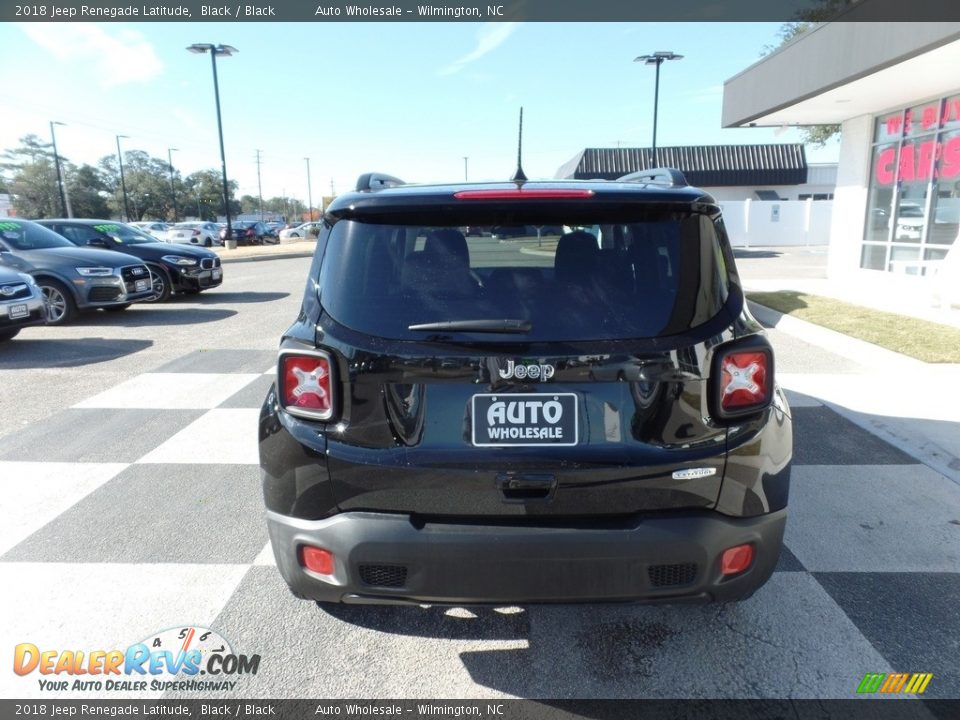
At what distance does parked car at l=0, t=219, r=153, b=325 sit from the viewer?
391 inches

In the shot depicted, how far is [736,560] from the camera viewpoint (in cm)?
217

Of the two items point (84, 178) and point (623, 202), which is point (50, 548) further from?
point (84, 178)

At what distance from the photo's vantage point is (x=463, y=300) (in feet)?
7.13

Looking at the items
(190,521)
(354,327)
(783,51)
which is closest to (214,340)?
(190,521)

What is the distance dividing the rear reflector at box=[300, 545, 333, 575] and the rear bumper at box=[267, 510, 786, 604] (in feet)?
0.09

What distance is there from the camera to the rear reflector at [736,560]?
2.14 metres

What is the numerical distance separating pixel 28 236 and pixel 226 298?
11.6ft

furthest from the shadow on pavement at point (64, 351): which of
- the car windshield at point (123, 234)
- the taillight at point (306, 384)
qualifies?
the taillight at point (306, 384)

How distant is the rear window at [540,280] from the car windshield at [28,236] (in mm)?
10708

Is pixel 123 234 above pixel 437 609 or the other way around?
above

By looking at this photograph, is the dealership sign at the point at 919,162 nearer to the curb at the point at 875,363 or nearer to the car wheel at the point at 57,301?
the curb at the point at 875,363

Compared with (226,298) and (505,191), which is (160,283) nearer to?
(226,298)

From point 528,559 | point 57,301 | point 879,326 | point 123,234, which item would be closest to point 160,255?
point 123,234

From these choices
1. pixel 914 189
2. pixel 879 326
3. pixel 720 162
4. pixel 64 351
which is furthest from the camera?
pixel 720 162
